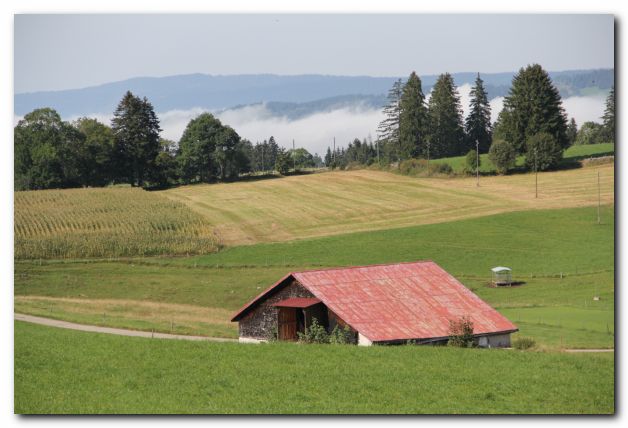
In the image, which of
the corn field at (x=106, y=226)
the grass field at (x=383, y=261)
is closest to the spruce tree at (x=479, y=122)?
Answer: the grass field at (x=383, y=261)

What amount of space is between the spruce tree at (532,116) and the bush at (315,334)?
16.7 meters

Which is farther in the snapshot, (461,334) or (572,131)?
(572,131)

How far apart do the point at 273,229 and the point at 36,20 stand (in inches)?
1303

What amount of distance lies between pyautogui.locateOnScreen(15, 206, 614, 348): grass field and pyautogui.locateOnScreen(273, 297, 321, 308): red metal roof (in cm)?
637

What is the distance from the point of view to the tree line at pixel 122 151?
29578 mm

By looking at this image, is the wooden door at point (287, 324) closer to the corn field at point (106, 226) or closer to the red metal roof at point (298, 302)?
the red metal roof at point (298, 302)

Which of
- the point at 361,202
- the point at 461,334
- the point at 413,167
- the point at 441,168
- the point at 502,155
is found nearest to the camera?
the point at 461,334

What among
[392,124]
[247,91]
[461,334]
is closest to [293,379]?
[461,334]

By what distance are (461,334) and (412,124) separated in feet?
70.3

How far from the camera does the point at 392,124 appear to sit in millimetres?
42938

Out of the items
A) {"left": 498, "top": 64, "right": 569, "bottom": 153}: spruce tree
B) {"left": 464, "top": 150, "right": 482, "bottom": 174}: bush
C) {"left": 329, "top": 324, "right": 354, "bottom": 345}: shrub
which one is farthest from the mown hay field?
{"left": 329, "top": 324, "right": 354, "bottom": 345}: shrub

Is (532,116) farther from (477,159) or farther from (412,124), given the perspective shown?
(412,124)

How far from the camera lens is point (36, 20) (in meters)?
21.8

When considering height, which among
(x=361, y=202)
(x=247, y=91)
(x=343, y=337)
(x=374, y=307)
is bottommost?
(x=343, y=337)
